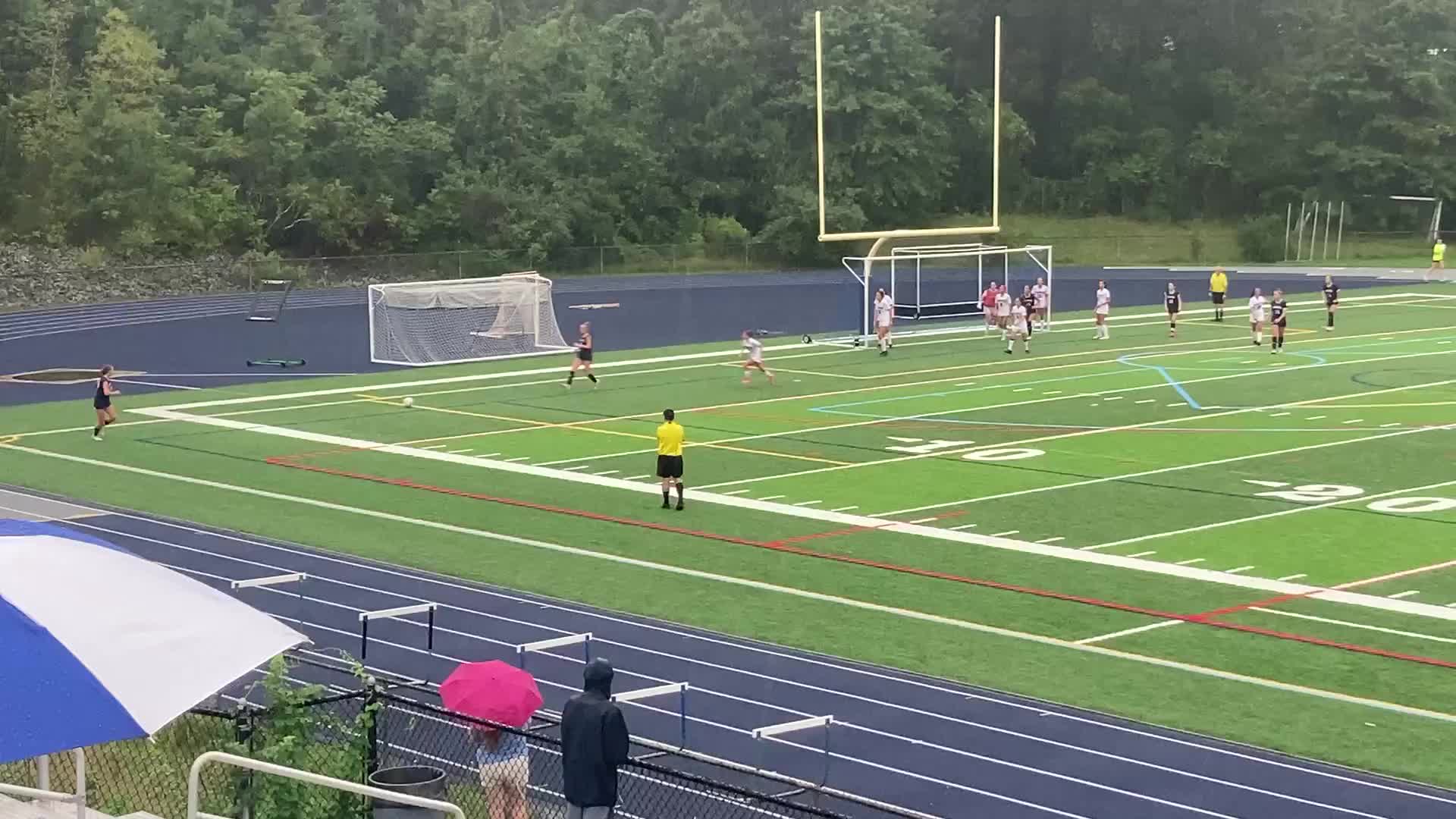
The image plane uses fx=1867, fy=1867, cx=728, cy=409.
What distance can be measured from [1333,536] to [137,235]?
56.5 metres

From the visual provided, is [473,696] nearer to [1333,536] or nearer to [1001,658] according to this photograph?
[1001,658]

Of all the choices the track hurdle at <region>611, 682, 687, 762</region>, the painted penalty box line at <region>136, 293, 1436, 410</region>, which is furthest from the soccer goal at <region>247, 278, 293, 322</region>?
the track hurdle at <region>611, 682, 687, 762</region>

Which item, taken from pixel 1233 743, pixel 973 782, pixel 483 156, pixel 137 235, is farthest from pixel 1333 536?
pixel 483 156

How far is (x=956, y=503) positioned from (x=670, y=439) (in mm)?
3528

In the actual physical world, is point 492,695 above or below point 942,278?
above

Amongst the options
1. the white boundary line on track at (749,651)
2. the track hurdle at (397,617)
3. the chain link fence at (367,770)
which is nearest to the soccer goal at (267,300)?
the white boundary line on track at (749,651)

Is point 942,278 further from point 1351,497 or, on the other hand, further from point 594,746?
point 594,746

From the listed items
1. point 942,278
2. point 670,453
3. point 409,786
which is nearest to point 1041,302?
point 942,278

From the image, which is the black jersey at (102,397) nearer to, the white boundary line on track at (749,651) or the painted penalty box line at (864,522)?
the painted penalty box line at (864,522)

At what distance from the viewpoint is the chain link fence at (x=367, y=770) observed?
9.47 metres

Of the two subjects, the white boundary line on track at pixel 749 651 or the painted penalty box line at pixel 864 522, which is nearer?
the white boundary line on track at pixel 749 651

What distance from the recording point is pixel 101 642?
7660 millimetres

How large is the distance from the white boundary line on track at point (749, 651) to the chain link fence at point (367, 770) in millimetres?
2197

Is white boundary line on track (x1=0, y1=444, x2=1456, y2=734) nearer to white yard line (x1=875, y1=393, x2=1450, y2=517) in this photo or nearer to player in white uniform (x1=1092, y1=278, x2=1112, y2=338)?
white yard line (x1=875, y1=393, x2=1450, y2=517)
